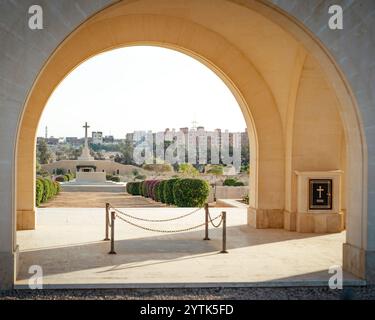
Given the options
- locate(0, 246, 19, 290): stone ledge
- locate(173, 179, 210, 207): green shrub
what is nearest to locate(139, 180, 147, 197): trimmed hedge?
locate(173, 179, 210, 207): green shrub

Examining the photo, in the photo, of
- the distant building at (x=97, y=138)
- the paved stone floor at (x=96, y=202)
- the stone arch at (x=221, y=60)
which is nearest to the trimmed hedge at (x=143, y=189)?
the paved stone floor at (x=96, y=202)

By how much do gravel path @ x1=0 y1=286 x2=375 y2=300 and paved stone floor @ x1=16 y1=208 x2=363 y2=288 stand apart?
17cm

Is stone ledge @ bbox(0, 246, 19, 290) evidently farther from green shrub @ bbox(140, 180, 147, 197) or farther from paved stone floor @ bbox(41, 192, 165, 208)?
green shrub @ bbox(140, 180, 147, 197)

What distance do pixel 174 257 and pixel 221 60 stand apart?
6.61 m

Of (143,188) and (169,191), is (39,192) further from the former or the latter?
(143,188)

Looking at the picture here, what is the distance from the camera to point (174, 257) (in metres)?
10.4

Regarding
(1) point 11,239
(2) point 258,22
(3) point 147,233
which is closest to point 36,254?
(1) point 11,239

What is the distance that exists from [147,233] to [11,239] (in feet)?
20.5

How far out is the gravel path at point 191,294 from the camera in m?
7.57

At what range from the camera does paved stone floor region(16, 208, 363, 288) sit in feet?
27.6

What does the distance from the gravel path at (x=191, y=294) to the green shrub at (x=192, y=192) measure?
53.0 feet

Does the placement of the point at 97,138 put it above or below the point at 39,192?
above

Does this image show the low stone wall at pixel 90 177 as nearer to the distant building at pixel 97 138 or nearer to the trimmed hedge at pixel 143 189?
the trimmed hedge at pixel 143 189

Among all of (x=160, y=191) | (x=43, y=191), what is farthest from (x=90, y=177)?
(x=160, y=191)
